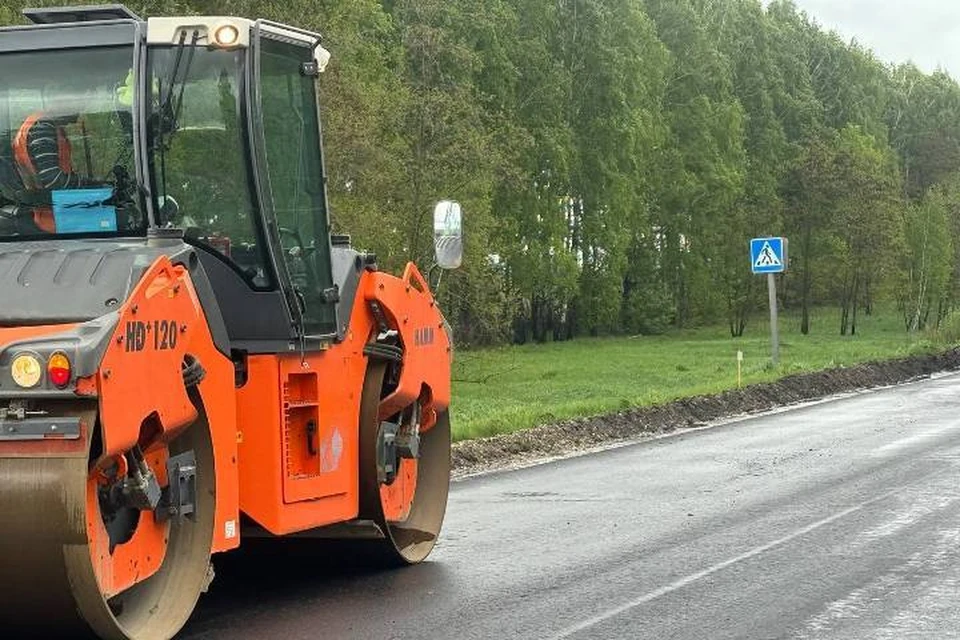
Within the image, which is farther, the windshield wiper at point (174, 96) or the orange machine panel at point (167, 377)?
the windshield wiper at point (174, 96)

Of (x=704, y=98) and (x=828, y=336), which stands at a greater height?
(x=704, y=98)

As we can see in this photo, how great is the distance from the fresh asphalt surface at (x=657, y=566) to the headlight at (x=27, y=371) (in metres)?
1.89

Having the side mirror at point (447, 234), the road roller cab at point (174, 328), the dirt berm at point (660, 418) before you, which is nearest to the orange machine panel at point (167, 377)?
the road roller cab at point (174, 328)

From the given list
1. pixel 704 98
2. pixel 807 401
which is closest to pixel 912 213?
pixel 704 98

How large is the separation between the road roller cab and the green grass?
8028mm

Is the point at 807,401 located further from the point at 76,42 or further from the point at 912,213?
the point at 912,213

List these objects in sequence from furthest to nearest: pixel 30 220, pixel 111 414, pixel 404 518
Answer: pixel 404 518
pixel 30 220
pixel 111 414

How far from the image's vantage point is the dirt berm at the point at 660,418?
15695 millimetres

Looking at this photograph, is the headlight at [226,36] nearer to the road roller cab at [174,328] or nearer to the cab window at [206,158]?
the road roller cab at [174,328]


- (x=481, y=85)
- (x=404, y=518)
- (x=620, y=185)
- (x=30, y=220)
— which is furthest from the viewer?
(x=620, y=185)

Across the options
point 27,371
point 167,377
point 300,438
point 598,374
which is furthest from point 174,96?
point 598,374

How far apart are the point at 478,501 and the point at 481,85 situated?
43246 millimetres

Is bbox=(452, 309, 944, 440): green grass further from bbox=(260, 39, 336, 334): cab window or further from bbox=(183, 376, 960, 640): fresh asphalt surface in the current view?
bbox=(260, 39, 336, 334): cab window

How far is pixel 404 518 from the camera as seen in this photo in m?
9.20
